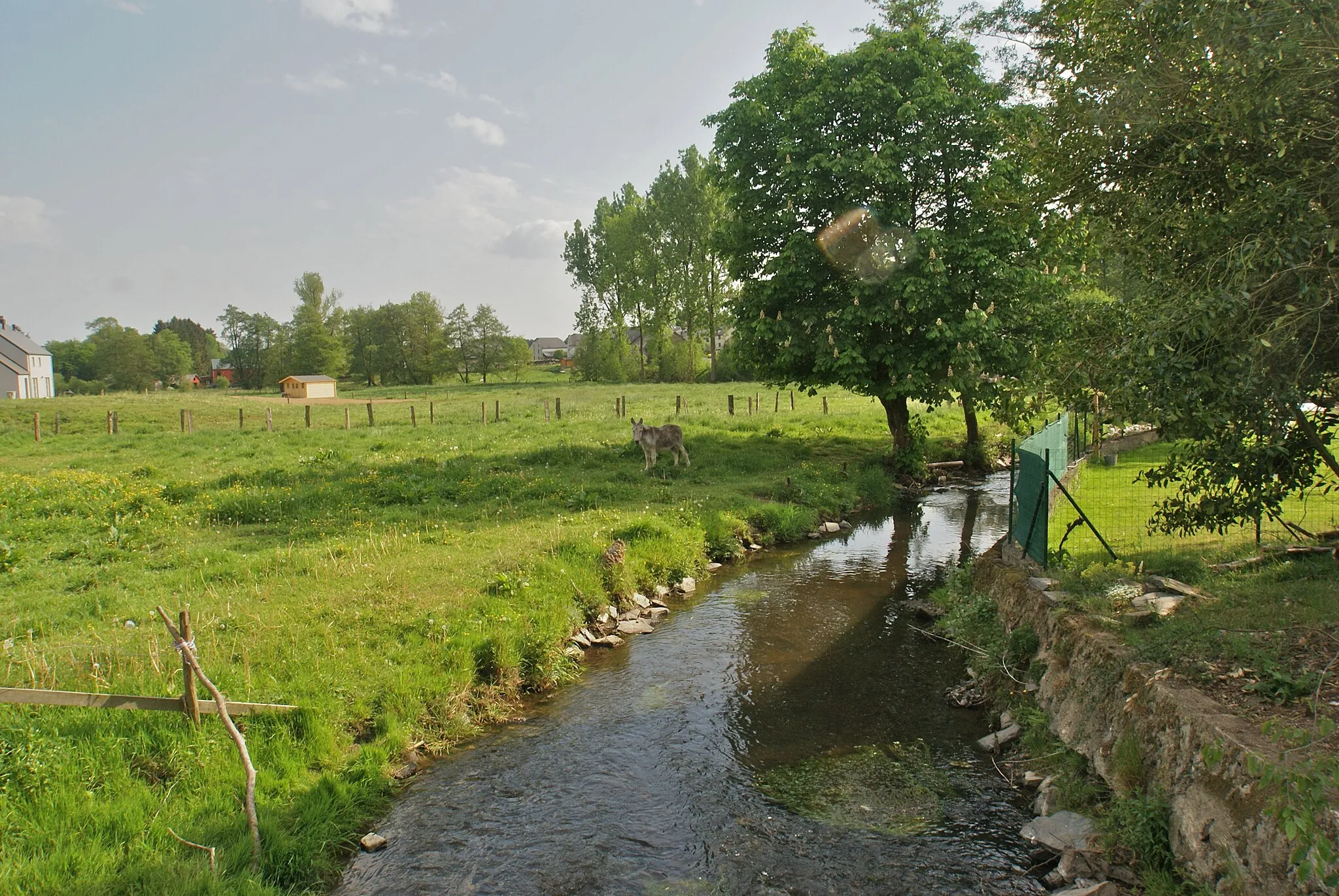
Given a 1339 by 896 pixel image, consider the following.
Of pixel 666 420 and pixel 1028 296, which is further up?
pixel 1028 296

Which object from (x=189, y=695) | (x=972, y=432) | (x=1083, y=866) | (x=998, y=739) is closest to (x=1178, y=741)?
(x=1083, y=866)

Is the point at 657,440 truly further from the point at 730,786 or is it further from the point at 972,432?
the point at 730,786

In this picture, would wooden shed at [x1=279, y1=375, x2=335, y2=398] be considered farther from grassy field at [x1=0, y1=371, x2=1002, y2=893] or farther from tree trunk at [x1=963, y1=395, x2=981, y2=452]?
tree trunk at [x1=963, y1=395, x2=981, y2=452]

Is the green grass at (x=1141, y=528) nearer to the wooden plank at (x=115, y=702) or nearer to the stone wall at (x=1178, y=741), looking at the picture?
the stone wall at (x=1178, y=741)

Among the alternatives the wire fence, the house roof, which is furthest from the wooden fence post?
the house roof

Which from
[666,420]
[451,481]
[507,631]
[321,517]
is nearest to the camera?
[507,631]

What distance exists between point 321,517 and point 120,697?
33.3 feet

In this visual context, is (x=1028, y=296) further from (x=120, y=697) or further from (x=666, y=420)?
(x=120, y=697)

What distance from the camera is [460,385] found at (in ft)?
290

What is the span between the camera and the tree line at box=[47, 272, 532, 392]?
97.4 meters

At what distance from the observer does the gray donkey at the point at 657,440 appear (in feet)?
76.2

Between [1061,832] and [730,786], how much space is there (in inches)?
122

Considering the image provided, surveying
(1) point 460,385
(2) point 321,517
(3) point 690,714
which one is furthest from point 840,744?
(1) point 460,385

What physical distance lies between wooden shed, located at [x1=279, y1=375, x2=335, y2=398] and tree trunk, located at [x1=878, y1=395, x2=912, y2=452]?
222ft
